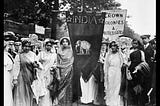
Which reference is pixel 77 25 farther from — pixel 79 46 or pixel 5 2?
pixel 5 2

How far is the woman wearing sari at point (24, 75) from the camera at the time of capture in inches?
202

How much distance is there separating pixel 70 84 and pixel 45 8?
4.06 ft

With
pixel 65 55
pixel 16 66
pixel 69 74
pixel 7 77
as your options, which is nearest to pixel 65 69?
pixel 69 74

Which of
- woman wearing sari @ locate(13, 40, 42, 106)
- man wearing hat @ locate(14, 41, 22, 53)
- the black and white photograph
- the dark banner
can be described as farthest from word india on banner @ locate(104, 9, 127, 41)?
man wearing hat @ locate(14, 41, 22, 53)

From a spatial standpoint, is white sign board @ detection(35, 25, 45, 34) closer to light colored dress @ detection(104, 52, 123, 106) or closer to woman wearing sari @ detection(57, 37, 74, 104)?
woman wearing sari @ detection(57, 37, 74, 104)

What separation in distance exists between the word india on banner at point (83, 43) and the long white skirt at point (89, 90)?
6 centimetres

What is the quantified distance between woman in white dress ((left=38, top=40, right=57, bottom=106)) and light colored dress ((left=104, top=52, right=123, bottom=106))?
32.2 inches

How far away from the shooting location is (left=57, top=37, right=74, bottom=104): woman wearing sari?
5047 millimetres

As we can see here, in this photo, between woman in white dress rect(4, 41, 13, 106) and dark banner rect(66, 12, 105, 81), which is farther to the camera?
woman in white dress rect(4, 41, 13, 106)

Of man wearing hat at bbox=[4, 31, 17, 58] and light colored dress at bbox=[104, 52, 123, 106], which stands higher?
man wearing hat at bbox=[4, 31, 17, 58]

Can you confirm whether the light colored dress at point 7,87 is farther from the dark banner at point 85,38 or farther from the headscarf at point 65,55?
the dark banner at point 85,38

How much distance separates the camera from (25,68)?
514cm

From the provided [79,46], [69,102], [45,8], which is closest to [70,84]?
[69,102]
